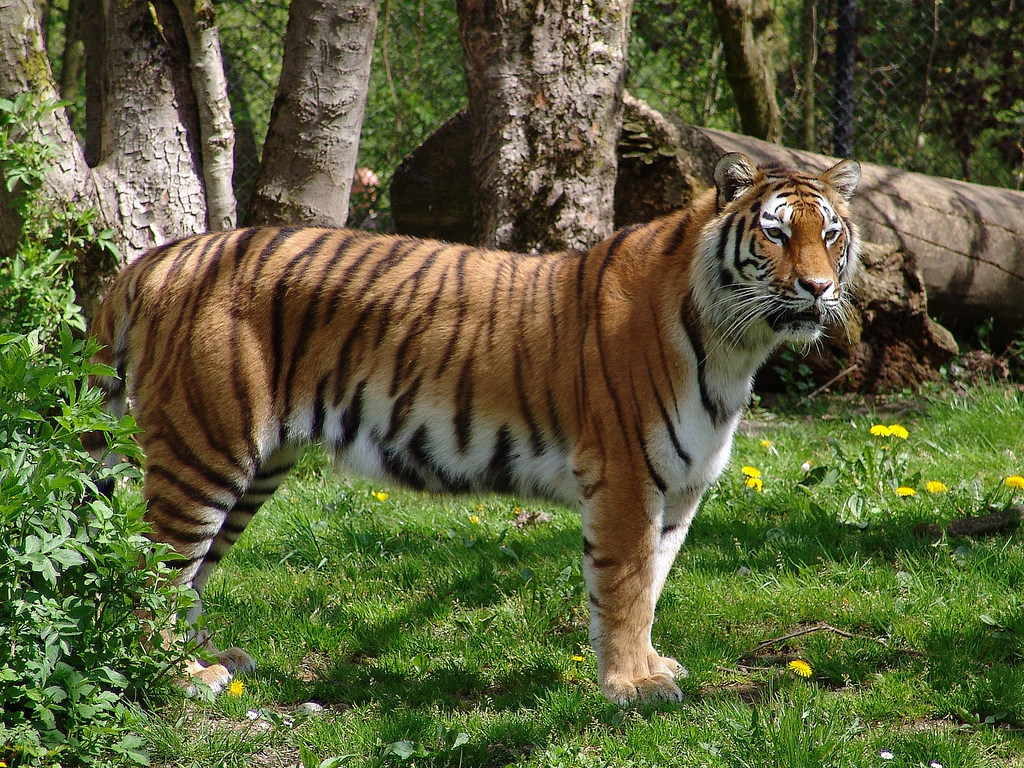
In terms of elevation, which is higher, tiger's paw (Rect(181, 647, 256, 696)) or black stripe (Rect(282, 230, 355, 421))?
black stripe (Rect(282, 230, 355, 421))

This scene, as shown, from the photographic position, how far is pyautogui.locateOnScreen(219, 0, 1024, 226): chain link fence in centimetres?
877

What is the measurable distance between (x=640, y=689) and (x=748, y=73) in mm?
6292

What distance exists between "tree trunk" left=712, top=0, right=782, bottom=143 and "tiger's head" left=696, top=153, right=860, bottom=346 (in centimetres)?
509

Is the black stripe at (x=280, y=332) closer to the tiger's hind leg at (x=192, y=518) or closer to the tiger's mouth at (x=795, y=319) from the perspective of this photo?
the tiger's hind leg at (x=192, y=518)

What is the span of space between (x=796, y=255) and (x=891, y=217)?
12.9 feet

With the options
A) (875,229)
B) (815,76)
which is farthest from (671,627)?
(815,76)

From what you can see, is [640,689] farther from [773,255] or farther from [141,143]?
[141,143]

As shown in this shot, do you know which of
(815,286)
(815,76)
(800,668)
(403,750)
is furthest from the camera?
(815,76)

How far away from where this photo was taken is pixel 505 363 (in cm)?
361

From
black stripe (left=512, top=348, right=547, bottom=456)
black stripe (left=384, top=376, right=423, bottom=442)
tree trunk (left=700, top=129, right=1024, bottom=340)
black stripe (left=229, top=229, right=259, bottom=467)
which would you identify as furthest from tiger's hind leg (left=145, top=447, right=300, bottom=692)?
tree trunk (left=700, top=129, right=1024, bottom=340)

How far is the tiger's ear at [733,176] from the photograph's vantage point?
341 cm

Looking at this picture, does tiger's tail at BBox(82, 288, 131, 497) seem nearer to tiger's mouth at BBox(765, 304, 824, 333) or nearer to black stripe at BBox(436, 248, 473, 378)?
black stripe at BBox(436, 248, 473, 378)

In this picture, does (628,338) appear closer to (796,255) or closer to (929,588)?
(796,255)

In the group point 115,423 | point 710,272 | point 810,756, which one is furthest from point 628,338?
point 115,423
